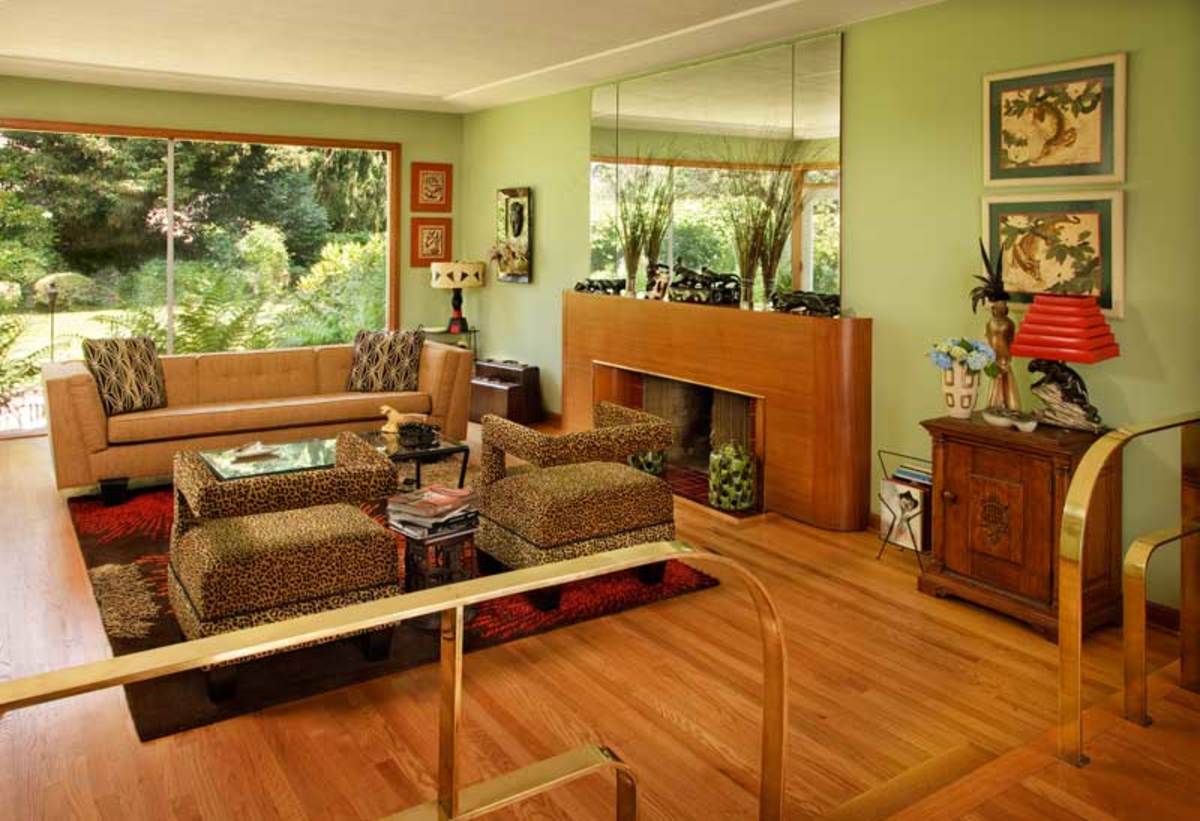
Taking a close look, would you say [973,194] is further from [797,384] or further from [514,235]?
[514,235]

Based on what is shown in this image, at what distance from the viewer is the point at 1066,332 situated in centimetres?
366

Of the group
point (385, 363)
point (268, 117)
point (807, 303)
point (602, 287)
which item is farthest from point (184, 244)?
point (807, 303)

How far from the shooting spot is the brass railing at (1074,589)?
7.52 feet

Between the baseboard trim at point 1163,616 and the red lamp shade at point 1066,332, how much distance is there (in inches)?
39.1

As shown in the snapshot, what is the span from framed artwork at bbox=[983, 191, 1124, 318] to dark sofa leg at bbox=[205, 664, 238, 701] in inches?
135

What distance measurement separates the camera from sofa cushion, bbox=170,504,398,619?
10.2ft

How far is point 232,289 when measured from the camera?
26.6 feet

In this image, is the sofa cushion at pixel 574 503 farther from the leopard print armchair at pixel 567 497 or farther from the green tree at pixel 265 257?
the green tree at pixel 265 257

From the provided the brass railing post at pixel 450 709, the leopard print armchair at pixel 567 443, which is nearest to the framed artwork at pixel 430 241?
the leopard print armchair at pixel 567 443

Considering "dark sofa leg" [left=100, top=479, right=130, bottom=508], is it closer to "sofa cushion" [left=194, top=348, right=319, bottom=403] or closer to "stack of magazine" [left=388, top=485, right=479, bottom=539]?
"sofa cushion" [left=194, top=348, right=319, bottom=403]

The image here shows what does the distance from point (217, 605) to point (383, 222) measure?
6.15m

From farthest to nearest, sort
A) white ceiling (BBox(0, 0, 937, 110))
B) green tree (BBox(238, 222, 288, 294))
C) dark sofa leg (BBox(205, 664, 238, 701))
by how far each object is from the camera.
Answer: green tree (BBox(238, 222, 288, 294))
white ceiling (BBox(0, 0, 937, 110))
dark sofa leg (BBox(205, 664, 238, 701))

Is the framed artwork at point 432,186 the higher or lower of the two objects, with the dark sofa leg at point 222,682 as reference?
higher

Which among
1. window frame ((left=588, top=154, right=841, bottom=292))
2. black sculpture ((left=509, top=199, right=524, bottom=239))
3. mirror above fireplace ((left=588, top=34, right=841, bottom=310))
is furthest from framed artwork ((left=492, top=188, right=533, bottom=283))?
window frame ((left=588, top=154, right=841, bottom=292))
